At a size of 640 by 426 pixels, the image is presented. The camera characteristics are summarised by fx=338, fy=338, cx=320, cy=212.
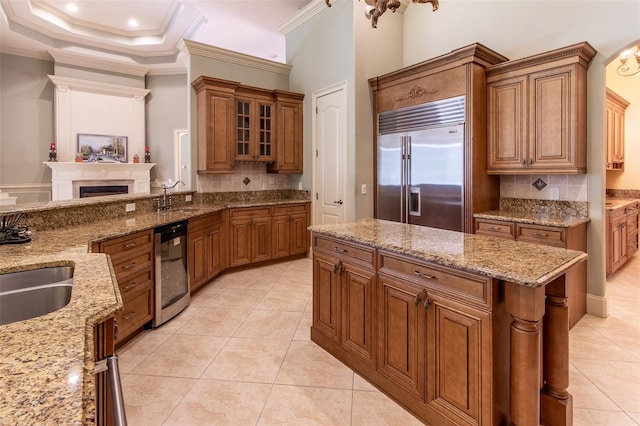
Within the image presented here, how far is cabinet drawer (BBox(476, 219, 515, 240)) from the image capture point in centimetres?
A: 321

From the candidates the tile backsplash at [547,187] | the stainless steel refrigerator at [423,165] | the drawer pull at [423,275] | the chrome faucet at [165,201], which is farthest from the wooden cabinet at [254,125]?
the drawer pull at [423,275]

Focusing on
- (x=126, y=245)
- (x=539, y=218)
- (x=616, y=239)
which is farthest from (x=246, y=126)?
(x=616, y=239)

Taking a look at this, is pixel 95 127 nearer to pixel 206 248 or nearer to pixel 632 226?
pixel 206 248

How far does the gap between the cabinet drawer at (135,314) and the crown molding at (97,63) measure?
6628 mm

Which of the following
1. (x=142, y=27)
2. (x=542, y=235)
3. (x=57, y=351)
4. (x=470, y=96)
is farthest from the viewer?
(x=142, y=27)

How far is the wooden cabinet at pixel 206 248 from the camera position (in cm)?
365

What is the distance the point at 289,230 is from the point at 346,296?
2894 millimetres

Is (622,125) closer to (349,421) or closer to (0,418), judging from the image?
(349,421)

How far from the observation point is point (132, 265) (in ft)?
8.66

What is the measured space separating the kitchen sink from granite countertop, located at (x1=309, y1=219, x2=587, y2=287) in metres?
1.50

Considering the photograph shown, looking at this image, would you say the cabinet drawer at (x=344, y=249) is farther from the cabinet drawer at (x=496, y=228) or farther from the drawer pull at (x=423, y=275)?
the cabinet drawer at (x=496, y=228)

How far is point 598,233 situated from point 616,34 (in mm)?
1797

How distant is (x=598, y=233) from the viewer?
3170mm

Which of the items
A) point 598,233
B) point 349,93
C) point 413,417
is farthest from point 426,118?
point 413,417
